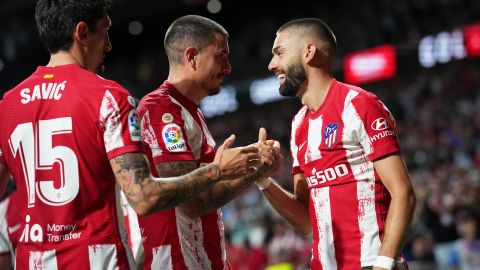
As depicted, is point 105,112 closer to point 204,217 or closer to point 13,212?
point 204,217

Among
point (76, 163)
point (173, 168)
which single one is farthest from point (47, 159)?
point (173, 168)

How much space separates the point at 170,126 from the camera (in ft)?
13.6

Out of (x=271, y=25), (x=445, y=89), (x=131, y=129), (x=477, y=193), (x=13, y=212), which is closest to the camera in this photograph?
(x=131, y=129)

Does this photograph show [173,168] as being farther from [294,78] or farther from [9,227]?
[9,227]

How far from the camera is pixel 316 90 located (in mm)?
4527

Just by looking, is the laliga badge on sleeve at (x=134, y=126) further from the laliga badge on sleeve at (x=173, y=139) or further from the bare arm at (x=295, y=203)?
the bare arm at (x=295, y=203)

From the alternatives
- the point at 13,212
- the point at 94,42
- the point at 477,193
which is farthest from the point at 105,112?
the point at 477,193

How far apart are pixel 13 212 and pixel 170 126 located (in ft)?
5.38

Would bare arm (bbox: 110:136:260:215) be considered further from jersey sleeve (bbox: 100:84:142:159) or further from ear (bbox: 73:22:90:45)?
ear (bbox: 73:22:90:45)

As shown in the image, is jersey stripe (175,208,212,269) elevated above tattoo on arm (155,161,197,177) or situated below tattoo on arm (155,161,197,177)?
below

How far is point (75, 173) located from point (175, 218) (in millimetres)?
1039

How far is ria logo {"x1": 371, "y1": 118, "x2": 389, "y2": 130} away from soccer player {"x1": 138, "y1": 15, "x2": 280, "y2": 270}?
0.60 m

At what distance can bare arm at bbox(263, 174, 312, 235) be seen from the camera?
4.76 m

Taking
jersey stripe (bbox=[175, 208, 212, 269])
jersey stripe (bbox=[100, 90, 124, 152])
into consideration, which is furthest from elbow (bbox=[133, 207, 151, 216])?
jersey stripe (bbox=[175, 208, 212, 269])
